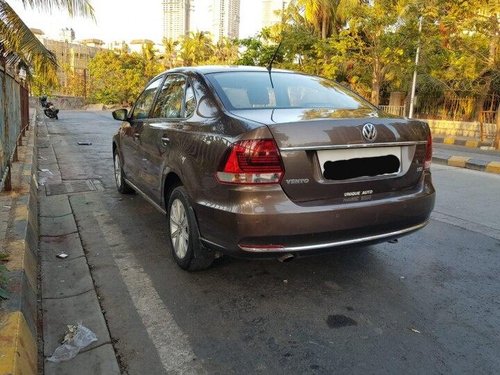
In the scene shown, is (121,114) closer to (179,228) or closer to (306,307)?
(179,228)

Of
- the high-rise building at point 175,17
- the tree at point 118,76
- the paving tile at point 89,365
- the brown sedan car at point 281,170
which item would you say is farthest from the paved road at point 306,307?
the high-rise building at point 175,17

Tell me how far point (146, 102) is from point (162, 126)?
3.61 ft

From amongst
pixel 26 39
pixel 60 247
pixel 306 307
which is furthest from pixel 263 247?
pixel 26 39

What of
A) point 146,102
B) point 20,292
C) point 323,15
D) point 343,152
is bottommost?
point 20,292

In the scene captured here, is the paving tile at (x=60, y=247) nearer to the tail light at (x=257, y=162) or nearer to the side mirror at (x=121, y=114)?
the side mirror at (x=121, y=114)

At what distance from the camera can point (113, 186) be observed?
7.12m

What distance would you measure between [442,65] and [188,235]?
18064 mm

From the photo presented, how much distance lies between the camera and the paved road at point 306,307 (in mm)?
2627

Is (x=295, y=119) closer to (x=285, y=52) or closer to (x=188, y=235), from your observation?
(x=188, y=235)

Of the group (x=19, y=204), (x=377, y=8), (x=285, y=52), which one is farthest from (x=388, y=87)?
(x=19, y=204)

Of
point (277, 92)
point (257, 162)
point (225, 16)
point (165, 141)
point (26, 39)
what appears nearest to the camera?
point (257, 162)

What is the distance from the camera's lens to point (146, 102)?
5.16 metres

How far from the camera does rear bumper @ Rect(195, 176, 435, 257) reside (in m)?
2.94

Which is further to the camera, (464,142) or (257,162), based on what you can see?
(464,142)
